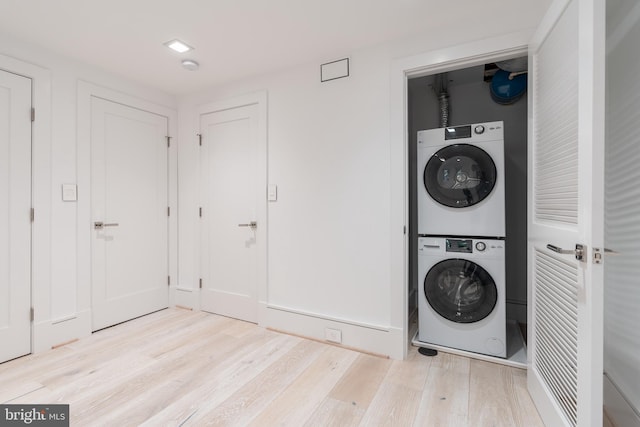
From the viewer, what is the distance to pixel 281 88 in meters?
2.75

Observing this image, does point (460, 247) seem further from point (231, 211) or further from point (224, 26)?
point (224, 26)

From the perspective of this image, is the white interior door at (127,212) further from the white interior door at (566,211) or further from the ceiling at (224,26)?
the white interior door at (566,211)

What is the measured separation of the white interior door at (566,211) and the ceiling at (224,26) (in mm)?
741

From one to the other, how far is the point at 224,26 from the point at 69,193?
1.89 metres

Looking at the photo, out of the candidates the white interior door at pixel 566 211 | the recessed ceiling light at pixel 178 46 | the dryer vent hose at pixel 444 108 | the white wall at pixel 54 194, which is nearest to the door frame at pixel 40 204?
the white wall at pixel 54 194

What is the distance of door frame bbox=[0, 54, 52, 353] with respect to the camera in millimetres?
2336

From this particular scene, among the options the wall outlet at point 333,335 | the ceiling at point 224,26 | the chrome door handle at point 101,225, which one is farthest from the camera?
the chrome door handle at point 101,225

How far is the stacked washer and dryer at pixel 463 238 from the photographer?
2.19m

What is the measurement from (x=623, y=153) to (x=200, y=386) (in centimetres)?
275

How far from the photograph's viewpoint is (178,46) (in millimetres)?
2354

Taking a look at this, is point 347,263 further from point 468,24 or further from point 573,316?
point 468,24

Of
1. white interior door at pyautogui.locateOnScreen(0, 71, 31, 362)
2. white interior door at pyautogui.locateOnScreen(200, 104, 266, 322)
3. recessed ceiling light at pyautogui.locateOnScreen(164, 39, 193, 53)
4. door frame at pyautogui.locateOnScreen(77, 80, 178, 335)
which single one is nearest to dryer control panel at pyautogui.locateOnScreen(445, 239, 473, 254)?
white interior door at pyautogui.locateOnScreen(200, 104, 266, 322)

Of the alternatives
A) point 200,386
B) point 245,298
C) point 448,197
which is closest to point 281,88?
point 448,197

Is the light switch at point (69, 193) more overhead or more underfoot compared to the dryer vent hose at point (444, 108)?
more underfoot
